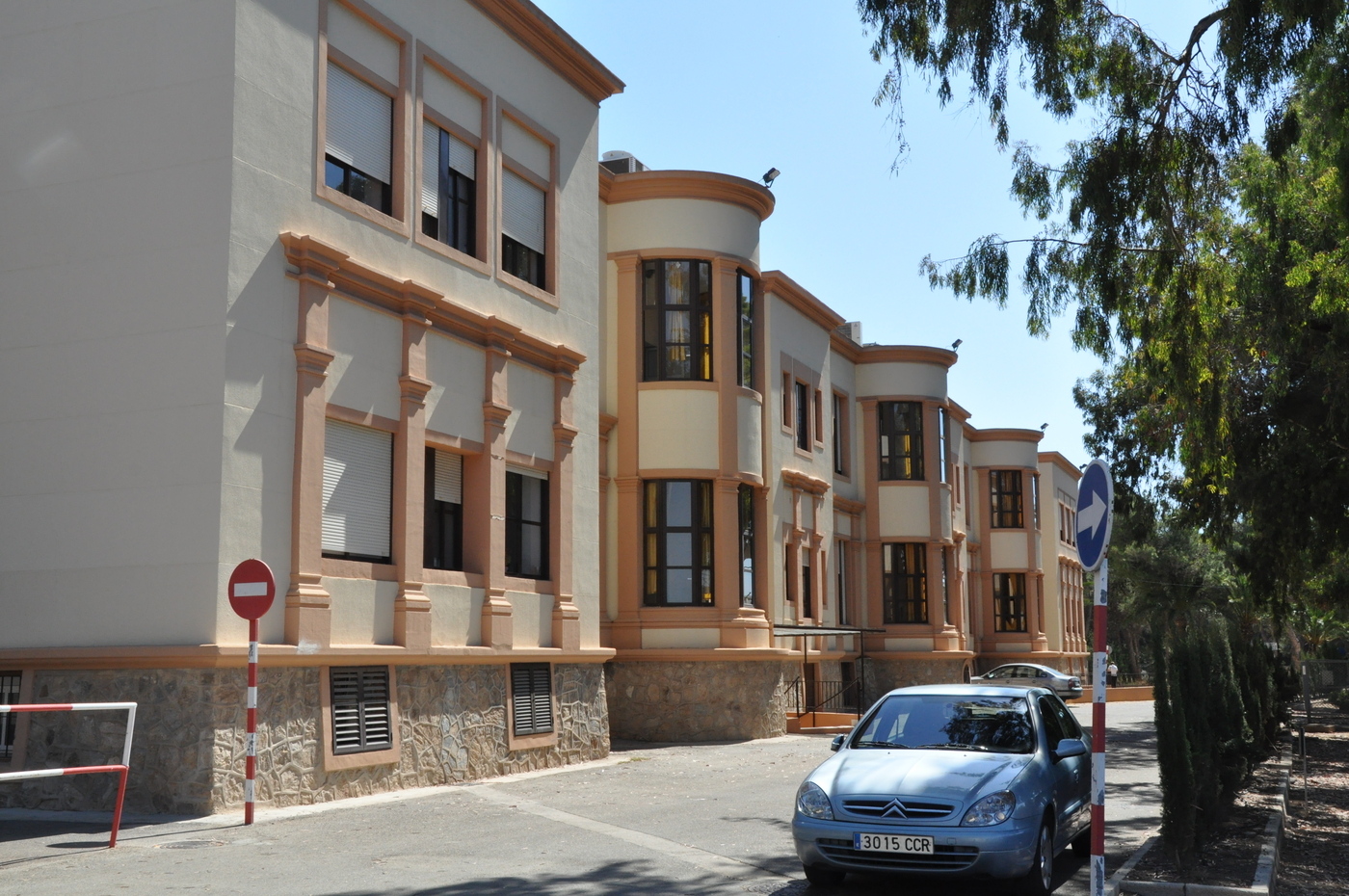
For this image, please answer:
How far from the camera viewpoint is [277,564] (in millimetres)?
14195

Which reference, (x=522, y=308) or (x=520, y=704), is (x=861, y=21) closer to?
(x=522, y=308)

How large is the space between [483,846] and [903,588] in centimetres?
2867

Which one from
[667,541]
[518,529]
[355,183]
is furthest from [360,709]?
[667,541]

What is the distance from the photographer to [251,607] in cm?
1211

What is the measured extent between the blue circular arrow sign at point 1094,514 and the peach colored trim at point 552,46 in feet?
43.8

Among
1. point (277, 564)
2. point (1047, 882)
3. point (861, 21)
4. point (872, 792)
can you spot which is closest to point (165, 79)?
point (277, 564)

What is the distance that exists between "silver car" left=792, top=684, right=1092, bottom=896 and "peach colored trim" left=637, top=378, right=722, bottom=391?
15.2m

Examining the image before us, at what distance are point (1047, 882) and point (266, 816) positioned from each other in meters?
7.66

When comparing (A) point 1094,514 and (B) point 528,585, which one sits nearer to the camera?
(A) point 1094,514

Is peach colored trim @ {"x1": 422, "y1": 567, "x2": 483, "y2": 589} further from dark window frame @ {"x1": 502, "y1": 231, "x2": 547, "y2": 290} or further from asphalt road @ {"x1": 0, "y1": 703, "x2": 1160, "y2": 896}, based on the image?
dark window frame @ {"x1": 502, "y1": 231, "x2": 547, "y2": 290}

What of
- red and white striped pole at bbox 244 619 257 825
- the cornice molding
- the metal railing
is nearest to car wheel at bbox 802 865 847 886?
red and white striped pole at bbox 244 619 257 825

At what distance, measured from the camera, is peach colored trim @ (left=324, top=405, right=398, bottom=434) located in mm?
15188

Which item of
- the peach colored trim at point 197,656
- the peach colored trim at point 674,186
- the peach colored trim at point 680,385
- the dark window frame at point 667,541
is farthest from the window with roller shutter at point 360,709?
the peach colored trim at point 674,186

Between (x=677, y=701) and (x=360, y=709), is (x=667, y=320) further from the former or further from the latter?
(x=360, y=709)
